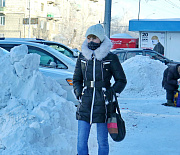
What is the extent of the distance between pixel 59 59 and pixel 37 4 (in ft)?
173

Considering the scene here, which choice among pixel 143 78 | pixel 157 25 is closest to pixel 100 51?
pixel 143 78

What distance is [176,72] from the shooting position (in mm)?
8977

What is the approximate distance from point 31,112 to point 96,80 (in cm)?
140

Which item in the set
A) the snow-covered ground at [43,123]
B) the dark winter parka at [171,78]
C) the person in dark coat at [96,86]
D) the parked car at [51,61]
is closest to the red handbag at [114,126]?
the person in dark coat at [96,86]

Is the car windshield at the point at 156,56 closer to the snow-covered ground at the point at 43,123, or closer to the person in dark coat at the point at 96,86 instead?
the snow-covered ground at the point at 43,123

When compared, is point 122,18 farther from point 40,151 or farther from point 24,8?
point 40,151

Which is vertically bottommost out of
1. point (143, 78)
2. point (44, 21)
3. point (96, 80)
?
point (143, 78)

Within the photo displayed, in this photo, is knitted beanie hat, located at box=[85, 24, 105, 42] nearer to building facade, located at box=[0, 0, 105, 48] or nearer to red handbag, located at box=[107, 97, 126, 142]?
red handbag, located at box=[107, 97, 126, 142]

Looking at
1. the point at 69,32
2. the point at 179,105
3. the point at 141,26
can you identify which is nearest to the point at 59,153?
the point at 179,105

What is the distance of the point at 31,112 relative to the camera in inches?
199

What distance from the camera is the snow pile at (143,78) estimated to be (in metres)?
12.6

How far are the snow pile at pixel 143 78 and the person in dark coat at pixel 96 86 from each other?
8.30 metres

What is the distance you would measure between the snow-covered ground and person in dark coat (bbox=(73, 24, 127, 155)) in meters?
0.70

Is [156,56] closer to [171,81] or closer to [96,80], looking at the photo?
[171,81]
